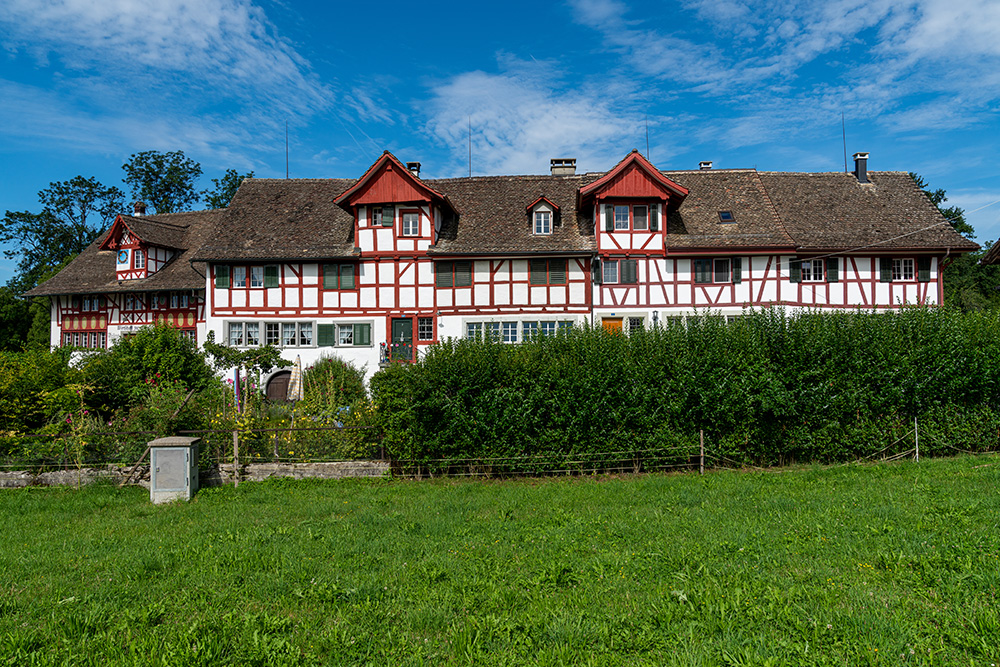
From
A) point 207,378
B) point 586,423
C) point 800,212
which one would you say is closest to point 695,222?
point 800,212

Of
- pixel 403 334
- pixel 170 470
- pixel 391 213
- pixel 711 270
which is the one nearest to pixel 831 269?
pixel 711 270

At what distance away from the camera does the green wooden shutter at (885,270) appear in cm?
2428

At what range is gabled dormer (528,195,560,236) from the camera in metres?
25.2

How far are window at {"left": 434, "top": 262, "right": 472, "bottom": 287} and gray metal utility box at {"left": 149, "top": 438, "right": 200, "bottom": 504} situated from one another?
14.5m

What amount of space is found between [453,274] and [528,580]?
19.5 m

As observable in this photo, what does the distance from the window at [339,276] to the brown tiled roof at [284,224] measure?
645 millimetres

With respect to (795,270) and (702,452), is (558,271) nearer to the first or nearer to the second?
(795,270)

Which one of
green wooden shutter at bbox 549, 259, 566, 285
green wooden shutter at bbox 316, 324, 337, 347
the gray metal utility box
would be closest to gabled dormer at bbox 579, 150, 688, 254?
green wooden shutter at bbox 549, 259, 566, 285

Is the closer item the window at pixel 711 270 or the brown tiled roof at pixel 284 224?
the window at pixel 711 270

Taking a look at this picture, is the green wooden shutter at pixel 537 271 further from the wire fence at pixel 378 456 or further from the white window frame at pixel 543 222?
the wire fence at pixel 378 456

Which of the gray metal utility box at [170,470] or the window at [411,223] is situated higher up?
the window at [411,223]

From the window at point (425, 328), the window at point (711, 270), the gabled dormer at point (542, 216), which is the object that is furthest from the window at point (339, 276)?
the window at point (711, 270)

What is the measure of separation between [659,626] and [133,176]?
5678 centimetres

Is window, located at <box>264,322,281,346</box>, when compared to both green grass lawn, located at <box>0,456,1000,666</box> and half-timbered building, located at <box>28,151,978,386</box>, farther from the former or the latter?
green grass lawn, located at <box>0,456,1000,666</box>
